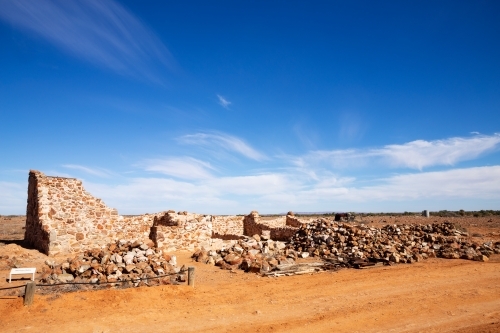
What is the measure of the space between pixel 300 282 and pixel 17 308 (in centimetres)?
896

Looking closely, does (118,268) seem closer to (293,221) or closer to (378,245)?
(378,245)

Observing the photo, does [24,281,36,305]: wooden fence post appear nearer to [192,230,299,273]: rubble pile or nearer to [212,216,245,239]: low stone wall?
[192,230,299,273]: rubble pile

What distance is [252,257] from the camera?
1474 centimetres

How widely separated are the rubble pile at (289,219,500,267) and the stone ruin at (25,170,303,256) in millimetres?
6008

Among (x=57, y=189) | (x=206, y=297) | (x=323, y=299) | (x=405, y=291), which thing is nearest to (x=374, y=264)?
(x=405, y=291)

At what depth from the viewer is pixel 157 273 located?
11.6 metres

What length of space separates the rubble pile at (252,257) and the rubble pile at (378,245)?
4.64 ft

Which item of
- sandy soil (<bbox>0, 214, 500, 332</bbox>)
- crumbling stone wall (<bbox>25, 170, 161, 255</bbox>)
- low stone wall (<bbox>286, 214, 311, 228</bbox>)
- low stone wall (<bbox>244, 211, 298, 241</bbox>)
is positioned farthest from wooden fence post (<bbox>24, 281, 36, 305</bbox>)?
low stone wall (<bbox>286, 214, 311, 228</bbox>)

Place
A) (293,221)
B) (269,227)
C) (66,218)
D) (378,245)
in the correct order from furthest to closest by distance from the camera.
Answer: (293,221)
(269,227)
(378,245)
(66,218)

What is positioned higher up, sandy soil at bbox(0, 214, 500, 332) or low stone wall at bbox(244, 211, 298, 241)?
low stone wall at bbox(244, 211, 298, 241)

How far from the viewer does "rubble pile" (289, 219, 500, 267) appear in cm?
1592

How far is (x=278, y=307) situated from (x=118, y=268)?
6046 mm

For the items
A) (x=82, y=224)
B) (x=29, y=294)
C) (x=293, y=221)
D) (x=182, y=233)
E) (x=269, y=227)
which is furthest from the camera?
(x=293, y=221)

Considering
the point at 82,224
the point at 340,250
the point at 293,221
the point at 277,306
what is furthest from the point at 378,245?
the point at 82,224
